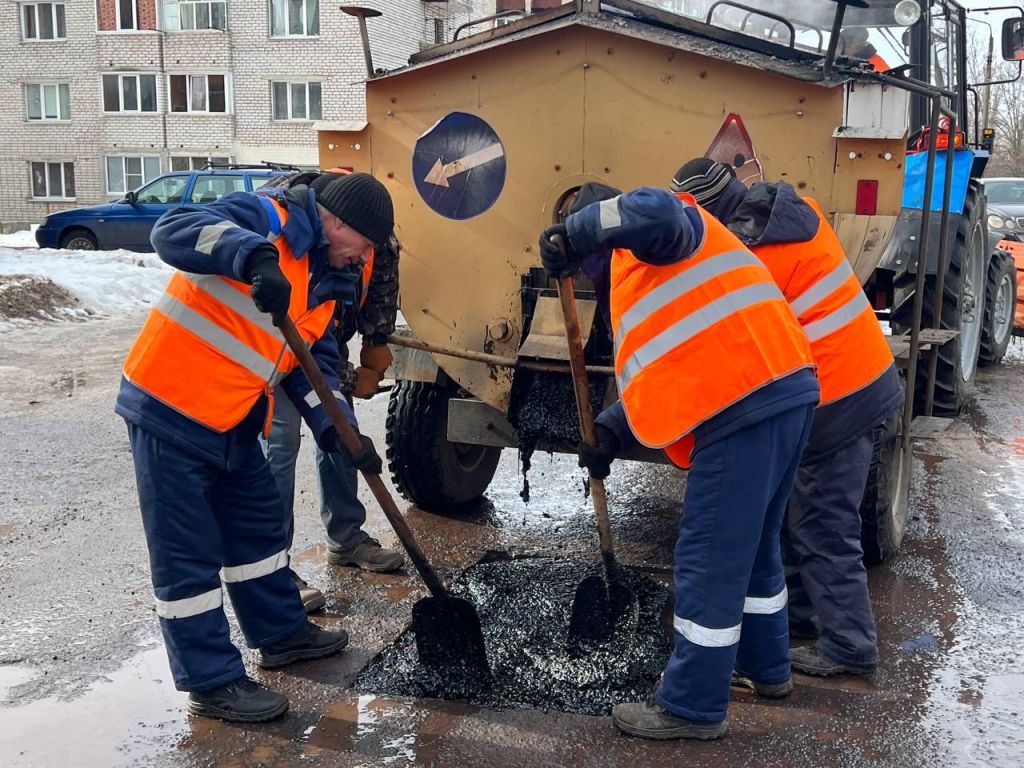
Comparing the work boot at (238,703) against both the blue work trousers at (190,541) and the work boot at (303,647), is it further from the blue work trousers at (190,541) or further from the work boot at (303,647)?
the work boot at (303,647)

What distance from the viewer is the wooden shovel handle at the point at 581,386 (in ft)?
10.9

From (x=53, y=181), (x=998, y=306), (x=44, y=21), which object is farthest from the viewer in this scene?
(x=44, y=21)

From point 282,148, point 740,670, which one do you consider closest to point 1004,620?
point 740,670

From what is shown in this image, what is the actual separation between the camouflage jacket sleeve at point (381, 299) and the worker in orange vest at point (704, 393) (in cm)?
125

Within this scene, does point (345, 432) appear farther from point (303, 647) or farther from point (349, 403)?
point (349, 403)

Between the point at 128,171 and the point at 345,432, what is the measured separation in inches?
1098

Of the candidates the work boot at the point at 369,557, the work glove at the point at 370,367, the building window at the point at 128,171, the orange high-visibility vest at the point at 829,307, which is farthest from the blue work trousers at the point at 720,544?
the building window at the point at 128,171

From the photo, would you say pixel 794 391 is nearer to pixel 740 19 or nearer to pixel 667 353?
pixel 667 353

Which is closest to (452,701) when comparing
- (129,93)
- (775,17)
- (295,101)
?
(775,17)

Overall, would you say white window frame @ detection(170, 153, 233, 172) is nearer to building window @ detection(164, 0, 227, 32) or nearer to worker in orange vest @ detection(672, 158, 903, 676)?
building window @ detection(164, 0, 227, 32)

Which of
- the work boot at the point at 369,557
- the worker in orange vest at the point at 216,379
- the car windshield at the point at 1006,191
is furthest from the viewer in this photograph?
the car windshield at the point at 1006,191

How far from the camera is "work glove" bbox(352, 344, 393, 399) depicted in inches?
175

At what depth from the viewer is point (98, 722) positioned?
3.21 m

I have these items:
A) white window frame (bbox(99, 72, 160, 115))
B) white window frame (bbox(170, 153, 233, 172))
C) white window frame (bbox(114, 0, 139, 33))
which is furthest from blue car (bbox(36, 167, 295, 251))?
white window frame (bbox(114, 0, 139, 33))
